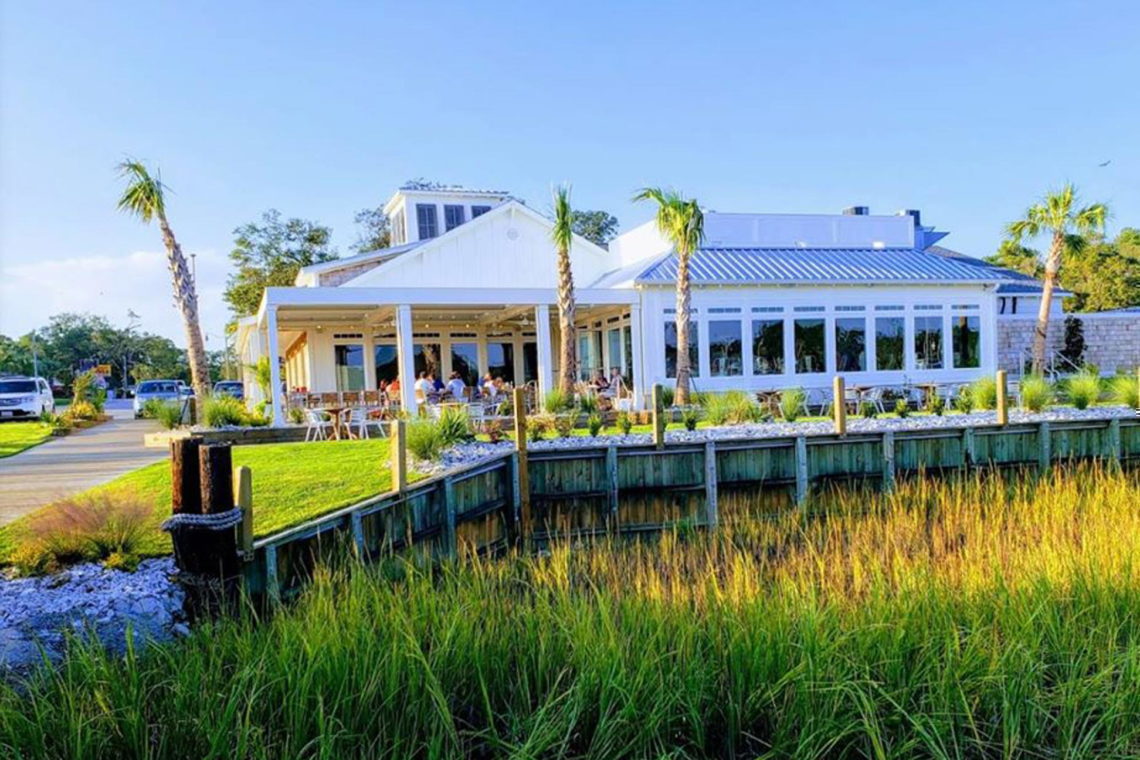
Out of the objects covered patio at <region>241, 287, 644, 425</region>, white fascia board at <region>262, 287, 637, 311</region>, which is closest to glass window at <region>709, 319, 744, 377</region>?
covered patio at <region>241, 287, 644, 425</region>

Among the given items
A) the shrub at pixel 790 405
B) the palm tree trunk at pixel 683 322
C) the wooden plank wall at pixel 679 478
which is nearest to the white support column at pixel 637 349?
the palm tree trunk at pixel 683 322

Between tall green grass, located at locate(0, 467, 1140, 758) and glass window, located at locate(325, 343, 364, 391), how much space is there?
2104cm

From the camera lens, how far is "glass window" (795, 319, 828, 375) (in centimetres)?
2016

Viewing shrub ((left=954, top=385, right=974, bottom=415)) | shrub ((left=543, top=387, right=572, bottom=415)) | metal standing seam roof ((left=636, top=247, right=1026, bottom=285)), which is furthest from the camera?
metal standing seam roof ((left=636, top=247, right=1026, bottom=285))

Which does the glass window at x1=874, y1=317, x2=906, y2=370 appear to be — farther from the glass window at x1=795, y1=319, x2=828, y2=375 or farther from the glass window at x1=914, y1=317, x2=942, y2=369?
the glass window at x1=795, y1=319, x2=828, y2=375

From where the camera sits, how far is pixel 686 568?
5.82 meters

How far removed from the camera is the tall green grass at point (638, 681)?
9.15 feet

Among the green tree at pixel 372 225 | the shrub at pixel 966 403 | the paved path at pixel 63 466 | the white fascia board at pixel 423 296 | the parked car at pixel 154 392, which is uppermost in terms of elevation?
the green tree at pixel 372 225

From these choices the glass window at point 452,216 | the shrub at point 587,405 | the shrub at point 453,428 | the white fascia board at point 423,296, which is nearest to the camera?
the shrub at point 453,428

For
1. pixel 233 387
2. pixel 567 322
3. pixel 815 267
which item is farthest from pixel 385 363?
pixel 233 387

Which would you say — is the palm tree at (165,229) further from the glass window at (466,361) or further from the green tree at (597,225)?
the green tree at (597,225)

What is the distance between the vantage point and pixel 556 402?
15.1 metres

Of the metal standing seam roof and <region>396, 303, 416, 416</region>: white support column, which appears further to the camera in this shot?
the metal standing seam roof

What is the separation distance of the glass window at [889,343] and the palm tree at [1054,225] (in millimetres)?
4158
